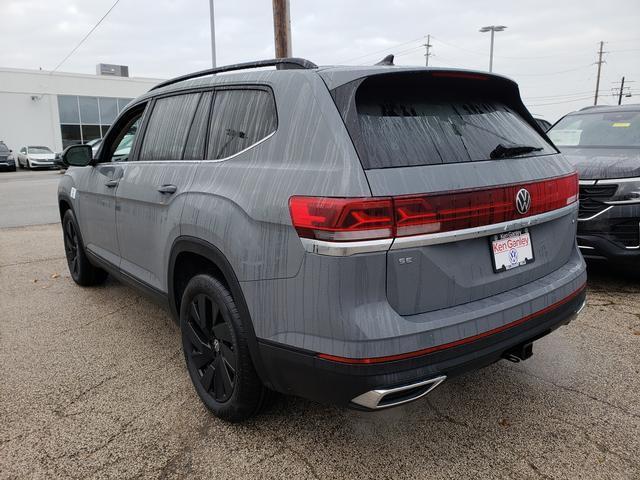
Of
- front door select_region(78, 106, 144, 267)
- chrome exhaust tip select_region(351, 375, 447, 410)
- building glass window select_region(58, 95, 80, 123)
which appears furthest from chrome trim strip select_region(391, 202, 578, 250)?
building glass window select_region(58, 95, 80, 123)

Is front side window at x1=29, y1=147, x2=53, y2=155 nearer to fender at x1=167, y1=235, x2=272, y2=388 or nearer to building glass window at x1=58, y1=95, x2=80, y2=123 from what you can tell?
building glass window at x1=58, y1=95, x2=80, y2=123

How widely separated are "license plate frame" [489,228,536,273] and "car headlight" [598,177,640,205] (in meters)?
2.54

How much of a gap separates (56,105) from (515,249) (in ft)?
126

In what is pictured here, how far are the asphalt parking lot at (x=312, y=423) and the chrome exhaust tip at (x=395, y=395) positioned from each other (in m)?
0.49

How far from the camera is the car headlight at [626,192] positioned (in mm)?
4355

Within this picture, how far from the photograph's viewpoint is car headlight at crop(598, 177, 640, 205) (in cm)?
436

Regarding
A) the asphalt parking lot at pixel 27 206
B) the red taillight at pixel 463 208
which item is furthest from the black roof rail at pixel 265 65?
the asphalt parking lot at pixel 27 206

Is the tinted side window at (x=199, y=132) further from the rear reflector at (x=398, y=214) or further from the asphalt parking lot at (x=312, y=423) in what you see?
the asphalt parking lot at (x=312, y=423)

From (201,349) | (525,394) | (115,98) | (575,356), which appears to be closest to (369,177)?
(201,349)

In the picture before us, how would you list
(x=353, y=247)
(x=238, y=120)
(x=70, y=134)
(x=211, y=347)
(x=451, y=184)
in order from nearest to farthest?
(x=353, y=247), (x=451, y=184), (x=238, y=120), (x=211, y=347), (x=70, y=134)

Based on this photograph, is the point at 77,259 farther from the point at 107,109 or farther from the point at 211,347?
the point at 107,109

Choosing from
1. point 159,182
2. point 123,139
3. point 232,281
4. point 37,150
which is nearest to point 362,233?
point 232,281

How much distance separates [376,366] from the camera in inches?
75.0

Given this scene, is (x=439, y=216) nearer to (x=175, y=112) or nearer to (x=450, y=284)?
(x=450, y=284)
